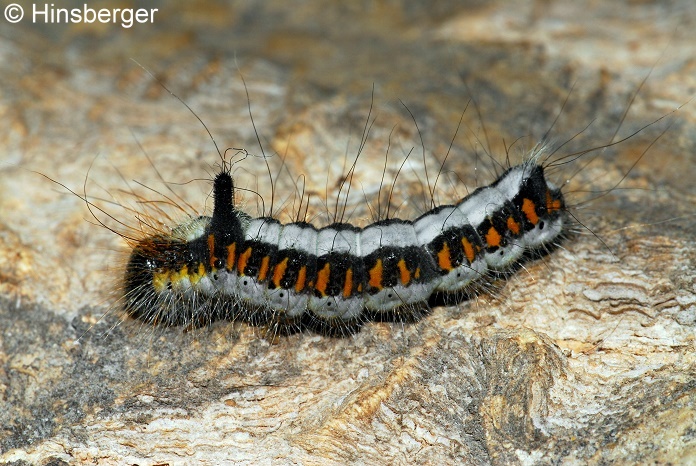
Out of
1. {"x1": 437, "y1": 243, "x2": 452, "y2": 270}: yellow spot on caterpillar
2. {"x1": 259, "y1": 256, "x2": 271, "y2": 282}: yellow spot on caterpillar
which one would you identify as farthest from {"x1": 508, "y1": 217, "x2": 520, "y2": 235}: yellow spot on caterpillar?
{"x1": 259, "y1": 256, "x2": 271, "y2": 282}: yellow spot on caterpillar

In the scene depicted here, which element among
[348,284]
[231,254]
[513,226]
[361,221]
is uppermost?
[361,221]

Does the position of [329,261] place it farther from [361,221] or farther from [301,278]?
[361,221]

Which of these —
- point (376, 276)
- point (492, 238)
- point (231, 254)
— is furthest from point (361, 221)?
point (231, 254)

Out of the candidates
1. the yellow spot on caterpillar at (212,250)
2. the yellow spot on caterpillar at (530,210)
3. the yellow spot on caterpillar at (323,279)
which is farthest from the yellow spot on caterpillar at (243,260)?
the yellow spot on caterpillar at (530,210)

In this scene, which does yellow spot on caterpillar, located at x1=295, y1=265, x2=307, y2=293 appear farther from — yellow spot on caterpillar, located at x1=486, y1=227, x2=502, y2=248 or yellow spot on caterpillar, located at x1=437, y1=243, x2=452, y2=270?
yellow spot on caterpillar, located at x1=486, y1=227, x2=502, y2=248

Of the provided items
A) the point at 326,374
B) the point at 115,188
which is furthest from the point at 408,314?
the point at 115,188

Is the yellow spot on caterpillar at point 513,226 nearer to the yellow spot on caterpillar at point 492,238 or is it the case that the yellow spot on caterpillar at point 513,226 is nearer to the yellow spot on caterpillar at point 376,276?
the yellow spot on caterpillar at point 492,238

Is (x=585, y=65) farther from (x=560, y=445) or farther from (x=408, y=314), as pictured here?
(x=560, y=445)
